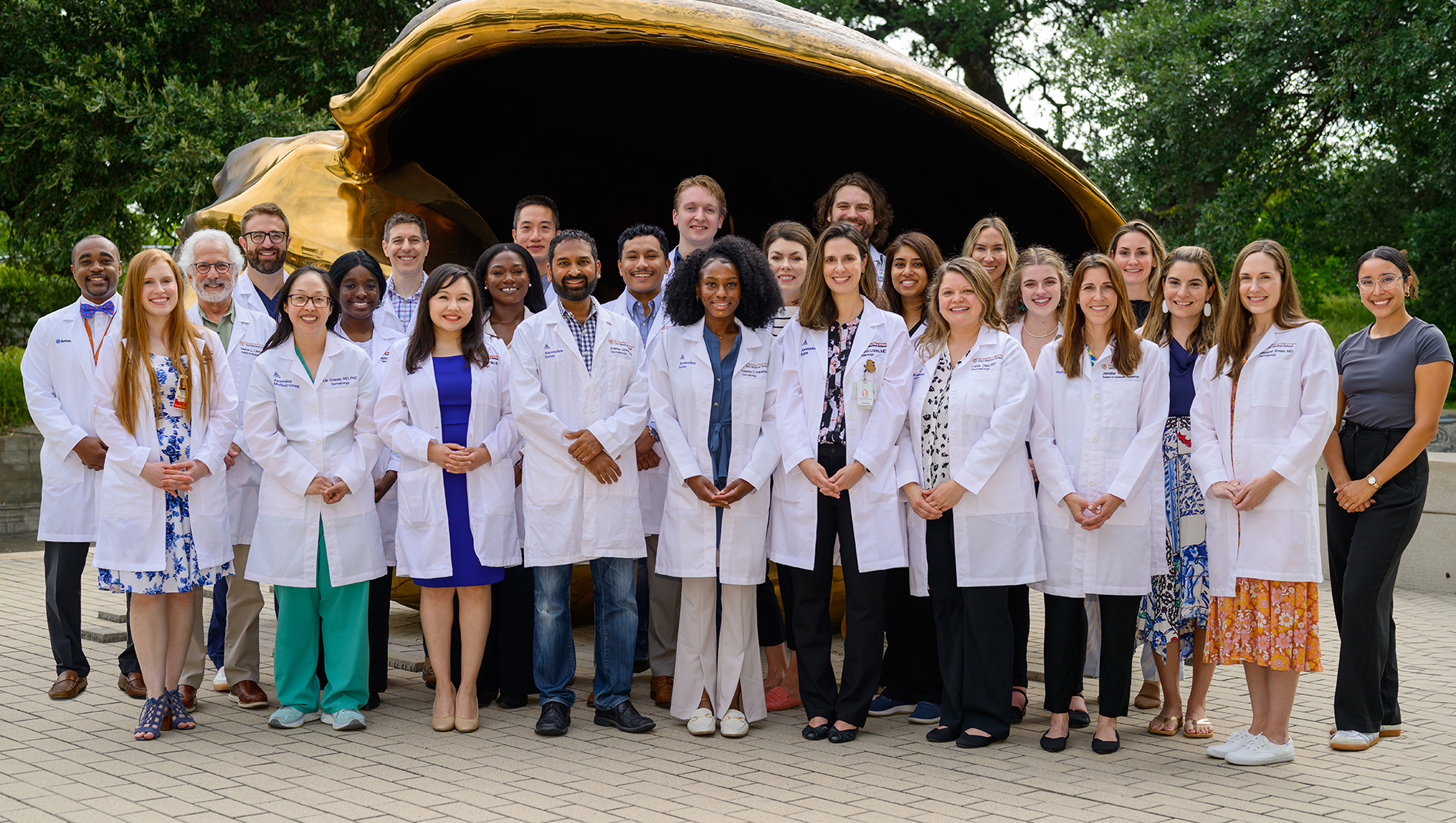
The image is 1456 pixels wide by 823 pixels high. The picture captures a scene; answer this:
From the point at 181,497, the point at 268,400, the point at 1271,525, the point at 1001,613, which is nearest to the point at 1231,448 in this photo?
the point at 1271,525

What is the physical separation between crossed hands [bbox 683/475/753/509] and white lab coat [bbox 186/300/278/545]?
173 cm

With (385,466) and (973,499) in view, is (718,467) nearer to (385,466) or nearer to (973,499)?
(973,499)

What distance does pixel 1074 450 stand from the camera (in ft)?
13.9

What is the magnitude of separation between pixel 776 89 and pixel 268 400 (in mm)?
2688

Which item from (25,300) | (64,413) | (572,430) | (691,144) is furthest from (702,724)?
(25,300)

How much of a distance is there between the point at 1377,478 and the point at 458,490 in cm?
328

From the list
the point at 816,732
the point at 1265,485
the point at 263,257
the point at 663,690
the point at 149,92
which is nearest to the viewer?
the point at 1265,485

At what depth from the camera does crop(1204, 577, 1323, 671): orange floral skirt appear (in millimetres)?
3939

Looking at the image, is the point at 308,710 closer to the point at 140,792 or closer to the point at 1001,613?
the point at 140,792

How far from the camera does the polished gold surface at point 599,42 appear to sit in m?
4.52

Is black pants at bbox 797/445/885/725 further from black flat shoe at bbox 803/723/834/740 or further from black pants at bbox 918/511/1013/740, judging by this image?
black pants at bbox 918/511/1013/740

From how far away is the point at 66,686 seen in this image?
483cm

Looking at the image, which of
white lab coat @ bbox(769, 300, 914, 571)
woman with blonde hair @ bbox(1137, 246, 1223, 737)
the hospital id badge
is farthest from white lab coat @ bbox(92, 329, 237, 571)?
woman with blonde hair @ bbox(1137, 246, 1223, 737)

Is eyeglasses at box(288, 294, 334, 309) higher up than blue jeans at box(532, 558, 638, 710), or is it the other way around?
eyeglasses at box(288, 294, 334, 309)
